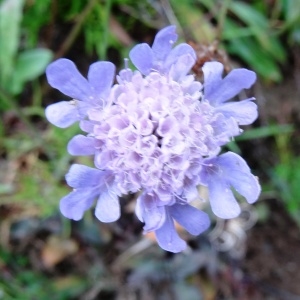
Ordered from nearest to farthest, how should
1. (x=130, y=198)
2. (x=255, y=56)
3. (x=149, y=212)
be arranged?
(x=149, y=212) < (x=130, y=198) < (x=255, y=56)

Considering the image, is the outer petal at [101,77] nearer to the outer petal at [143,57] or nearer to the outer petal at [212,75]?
the outer petal at [143,57]

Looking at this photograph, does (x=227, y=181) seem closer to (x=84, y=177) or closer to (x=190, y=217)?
(x=190, y=217)

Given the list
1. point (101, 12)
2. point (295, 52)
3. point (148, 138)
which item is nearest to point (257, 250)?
point (295, 52)

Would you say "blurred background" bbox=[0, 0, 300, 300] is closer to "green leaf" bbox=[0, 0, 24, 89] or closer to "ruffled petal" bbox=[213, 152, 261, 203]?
"green leaf" bbox=[0, 0, 24, 89]

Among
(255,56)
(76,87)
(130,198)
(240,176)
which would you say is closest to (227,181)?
(240,176)

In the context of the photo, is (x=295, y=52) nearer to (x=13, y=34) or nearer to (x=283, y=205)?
(x=283, y=205)

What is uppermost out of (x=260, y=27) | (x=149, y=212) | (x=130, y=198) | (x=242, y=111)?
(x=242, y=111)
